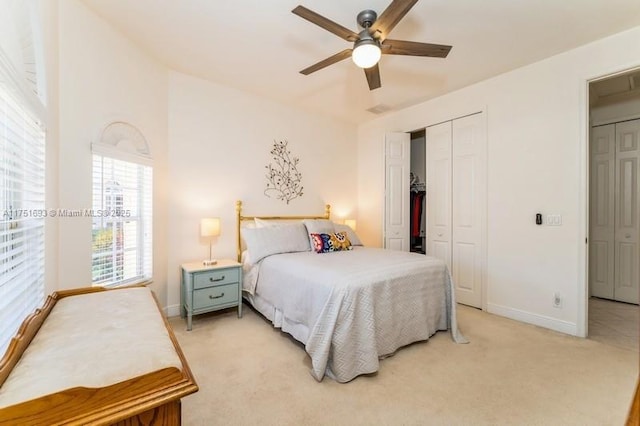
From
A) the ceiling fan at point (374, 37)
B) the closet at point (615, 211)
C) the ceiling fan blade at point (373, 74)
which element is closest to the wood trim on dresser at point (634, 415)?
the ceiling fan at point (374, 37)

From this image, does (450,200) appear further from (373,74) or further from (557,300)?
→ (373,74)

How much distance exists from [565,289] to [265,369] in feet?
9.52

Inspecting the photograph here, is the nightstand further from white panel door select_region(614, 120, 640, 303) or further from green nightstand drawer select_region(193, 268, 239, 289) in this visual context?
white panel door select_region(614, 120, 640, 303)

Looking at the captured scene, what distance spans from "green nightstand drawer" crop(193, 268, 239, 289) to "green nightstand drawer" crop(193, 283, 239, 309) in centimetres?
5

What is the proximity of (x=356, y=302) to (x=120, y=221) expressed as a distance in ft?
7.09

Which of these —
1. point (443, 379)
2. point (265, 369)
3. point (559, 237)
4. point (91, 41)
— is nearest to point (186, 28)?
point (91, 41)

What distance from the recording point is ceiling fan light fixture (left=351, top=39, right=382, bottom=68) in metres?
1.93

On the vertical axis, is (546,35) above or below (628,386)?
above

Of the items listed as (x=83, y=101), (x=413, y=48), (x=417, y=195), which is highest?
(x=413, y=48)

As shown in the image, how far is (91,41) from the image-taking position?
2.21 m

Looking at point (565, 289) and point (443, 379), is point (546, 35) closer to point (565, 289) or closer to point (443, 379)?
point (565, 289)

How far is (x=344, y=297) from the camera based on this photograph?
2.06 metres

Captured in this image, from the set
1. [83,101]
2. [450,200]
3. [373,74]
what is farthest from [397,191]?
[83,101]

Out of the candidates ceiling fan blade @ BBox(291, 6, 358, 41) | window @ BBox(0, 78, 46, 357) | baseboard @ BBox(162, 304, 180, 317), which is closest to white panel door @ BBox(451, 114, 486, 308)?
ceiling fan blade @ BBox(291, 6, 358, 41)
